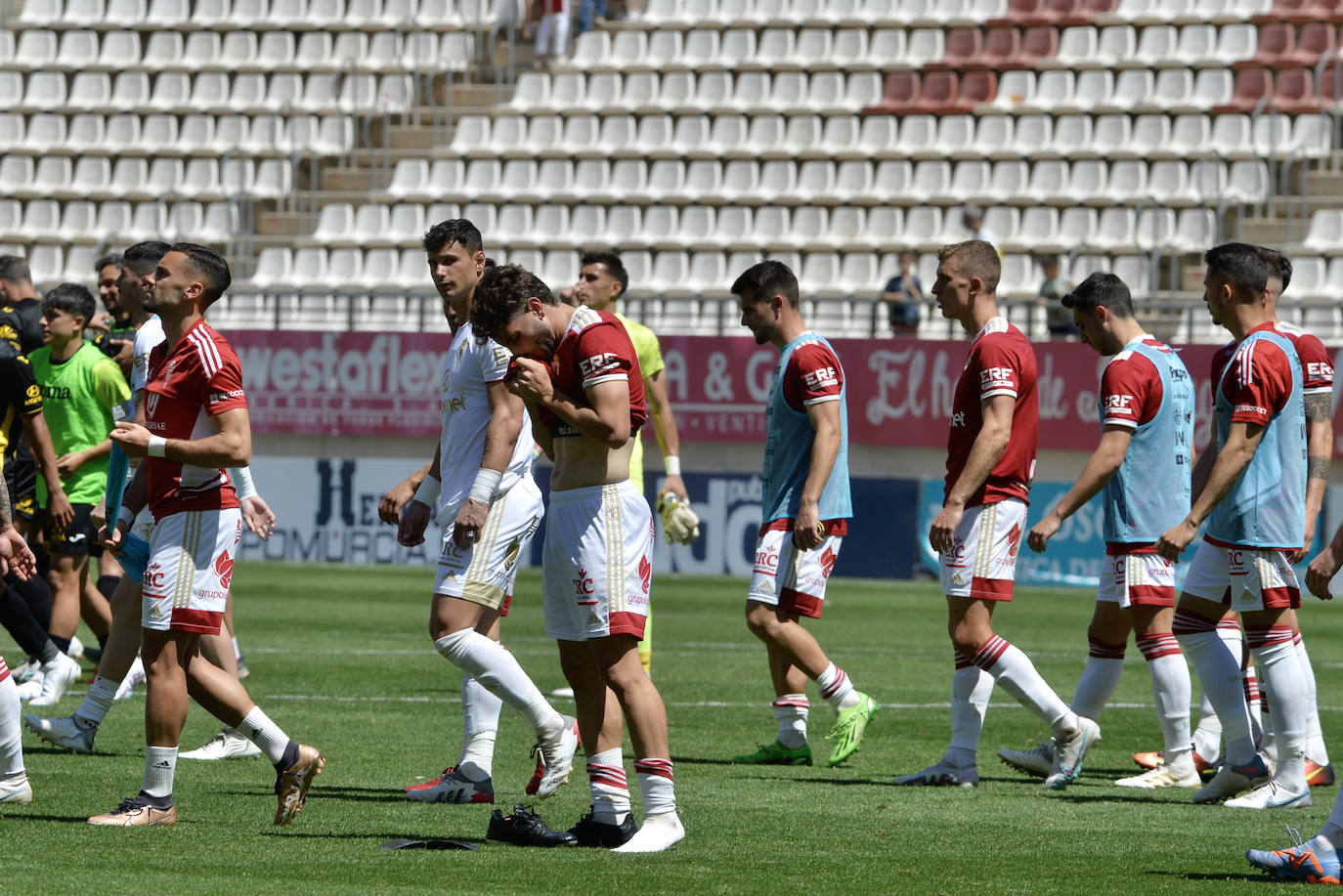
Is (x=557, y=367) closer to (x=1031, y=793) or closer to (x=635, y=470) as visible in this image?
(x=1031, y=793)

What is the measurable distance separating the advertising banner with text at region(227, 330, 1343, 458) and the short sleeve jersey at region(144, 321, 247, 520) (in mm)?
14157

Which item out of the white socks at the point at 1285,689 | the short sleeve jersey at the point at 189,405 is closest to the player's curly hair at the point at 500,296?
the short sleeve jersey at the point at 189,405

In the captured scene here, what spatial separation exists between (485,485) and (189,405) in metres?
1.08

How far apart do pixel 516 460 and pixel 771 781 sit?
1.87m

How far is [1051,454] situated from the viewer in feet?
67.7

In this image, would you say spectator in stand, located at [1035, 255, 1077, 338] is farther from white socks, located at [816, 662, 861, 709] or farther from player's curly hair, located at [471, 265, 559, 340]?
player's curly hair, located at [471, 265, 559, 340]

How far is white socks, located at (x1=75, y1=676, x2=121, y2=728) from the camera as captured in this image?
27.0ft

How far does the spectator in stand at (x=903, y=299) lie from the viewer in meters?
21.2

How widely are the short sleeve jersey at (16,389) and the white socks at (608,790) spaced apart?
2.67 m

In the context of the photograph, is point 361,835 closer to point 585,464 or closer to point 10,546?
point 585,464

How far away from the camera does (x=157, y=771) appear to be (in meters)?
6.60

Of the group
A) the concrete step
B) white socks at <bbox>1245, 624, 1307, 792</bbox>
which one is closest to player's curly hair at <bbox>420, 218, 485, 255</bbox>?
white socks at <bbox>1245, 624, 1307, 792</bbox>

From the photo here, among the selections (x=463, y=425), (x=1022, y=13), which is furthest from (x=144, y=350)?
(x=1022, y=13)

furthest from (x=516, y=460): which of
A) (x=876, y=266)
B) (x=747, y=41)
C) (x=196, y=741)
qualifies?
(x=747, y=41)
